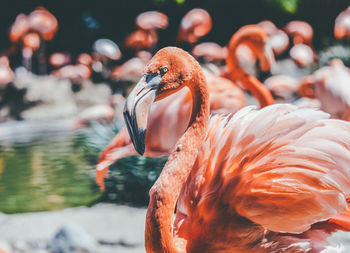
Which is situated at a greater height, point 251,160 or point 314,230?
point 251,160

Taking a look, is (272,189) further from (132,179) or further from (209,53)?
(209,53)

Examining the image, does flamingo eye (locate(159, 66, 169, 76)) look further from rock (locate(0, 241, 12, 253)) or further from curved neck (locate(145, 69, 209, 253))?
rock (locate(0, 241, 12, 253))

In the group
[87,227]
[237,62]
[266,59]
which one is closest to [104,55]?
[237,62]

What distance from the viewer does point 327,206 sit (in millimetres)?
1509

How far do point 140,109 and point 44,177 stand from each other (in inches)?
110

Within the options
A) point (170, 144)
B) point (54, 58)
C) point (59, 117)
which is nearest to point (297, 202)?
point (170, 144)

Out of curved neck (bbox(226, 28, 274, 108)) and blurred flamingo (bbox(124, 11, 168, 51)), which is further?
blurred flamingo (bbox(124, 11, 168, 51))

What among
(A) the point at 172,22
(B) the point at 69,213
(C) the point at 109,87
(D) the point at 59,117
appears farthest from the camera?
(A) the point at 172,22

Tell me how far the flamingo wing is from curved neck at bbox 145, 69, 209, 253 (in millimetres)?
151

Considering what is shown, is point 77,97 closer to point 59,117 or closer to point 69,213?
point 59,117

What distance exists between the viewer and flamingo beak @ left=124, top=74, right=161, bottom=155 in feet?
4.40

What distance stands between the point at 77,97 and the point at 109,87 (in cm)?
56

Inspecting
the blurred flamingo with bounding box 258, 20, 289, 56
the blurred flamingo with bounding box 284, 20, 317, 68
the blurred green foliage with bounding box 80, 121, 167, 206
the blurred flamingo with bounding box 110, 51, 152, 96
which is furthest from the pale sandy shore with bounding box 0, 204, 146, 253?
the blurred flamingo with bounding box 258, 20, 289, 56

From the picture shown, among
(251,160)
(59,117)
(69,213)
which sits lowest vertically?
(59,117)
